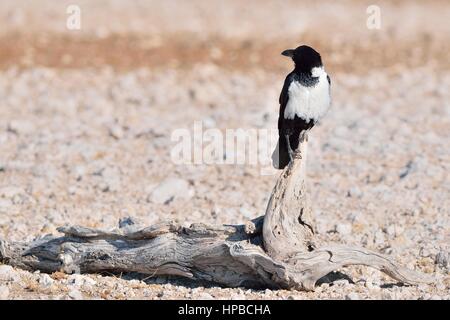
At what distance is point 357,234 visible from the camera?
9094 millimetres

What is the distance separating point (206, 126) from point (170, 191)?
8.85 ft

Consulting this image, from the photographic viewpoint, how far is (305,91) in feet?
25.3

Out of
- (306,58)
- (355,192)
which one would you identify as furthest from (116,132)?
(306,58)

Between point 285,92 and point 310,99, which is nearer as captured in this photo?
point 310,99

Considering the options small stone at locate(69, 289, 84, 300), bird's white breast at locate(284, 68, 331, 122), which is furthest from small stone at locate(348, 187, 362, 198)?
small stone at locate(69, 289, 84, 300)

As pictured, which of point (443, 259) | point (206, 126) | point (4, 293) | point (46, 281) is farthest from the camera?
point (206, 126)

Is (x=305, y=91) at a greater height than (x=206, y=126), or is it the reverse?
(x=305, y=91)

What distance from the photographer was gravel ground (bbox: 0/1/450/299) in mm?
8352

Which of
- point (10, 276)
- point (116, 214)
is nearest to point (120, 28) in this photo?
point (116, 214)

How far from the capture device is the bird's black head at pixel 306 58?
7.62m

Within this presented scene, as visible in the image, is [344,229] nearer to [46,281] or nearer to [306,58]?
[306,58]

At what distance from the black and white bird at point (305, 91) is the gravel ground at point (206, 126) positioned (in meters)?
1.35

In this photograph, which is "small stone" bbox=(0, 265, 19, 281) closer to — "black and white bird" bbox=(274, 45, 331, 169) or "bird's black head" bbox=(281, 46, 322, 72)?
"black and white bird" bbox=(274, 45, 331, 169)

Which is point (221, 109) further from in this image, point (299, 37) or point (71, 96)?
point (299, 37)
